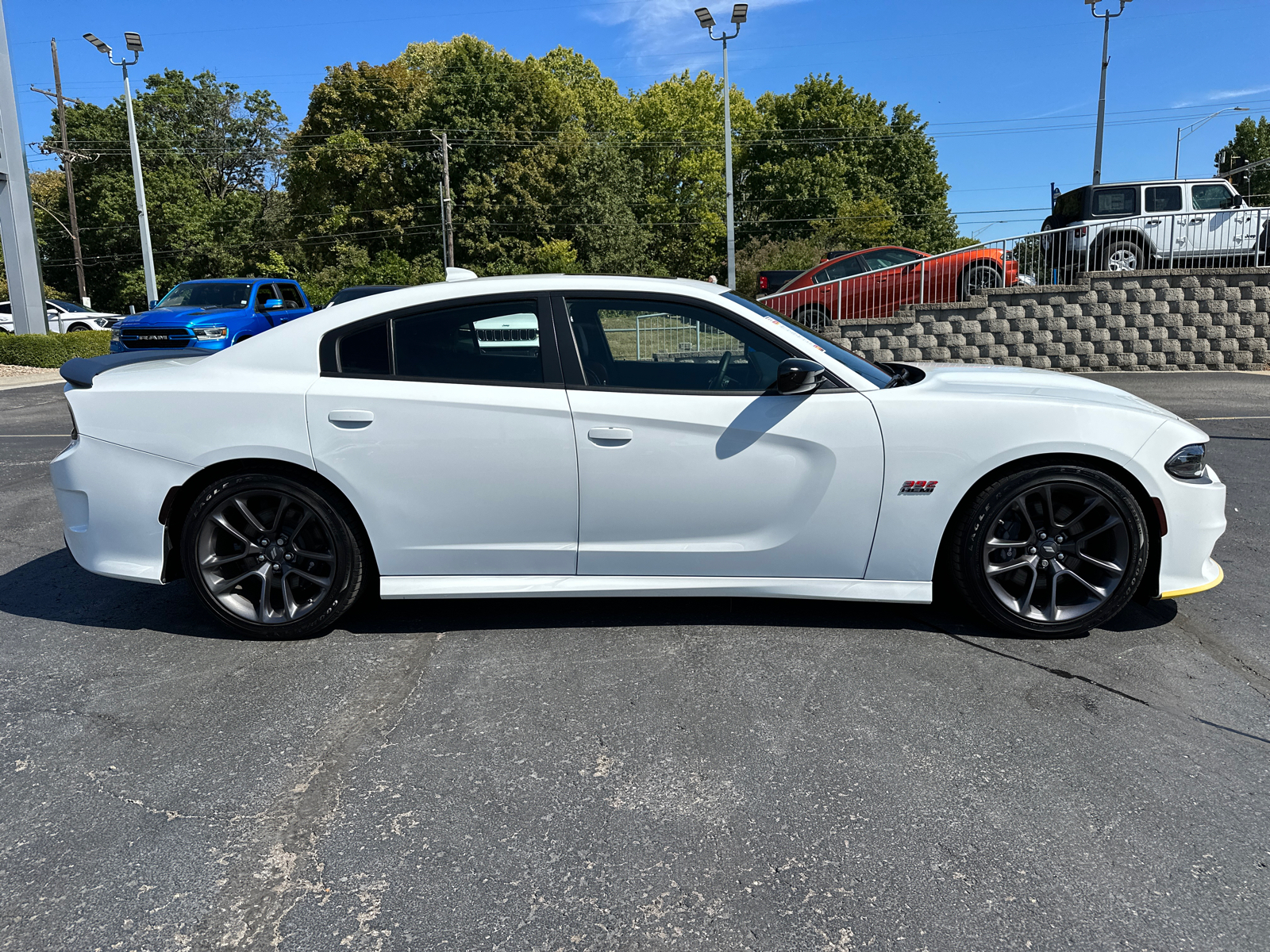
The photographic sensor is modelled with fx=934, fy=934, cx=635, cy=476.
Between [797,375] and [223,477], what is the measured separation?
246cm

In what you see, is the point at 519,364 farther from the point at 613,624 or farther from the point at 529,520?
the point at 613,624

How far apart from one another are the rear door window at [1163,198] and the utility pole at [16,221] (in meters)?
24.3

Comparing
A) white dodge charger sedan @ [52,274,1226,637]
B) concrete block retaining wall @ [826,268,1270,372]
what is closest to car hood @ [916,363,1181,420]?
white dodge charger sedan @ [52,274,1226,637]

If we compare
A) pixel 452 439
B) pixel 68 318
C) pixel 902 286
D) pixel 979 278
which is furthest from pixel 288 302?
pixel 68 318

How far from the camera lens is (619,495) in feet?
12.6

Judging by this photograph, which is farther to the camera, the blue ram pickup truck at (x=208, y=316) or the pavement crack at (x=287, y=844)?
the blue ram pickup truck at (x=208, y=316)

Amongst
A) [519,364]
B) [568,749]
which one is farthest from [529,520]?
[568,749]

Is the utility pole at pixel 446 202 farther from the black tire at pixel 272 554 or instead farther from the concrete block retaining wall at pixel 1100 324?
the black tire at pixel 272 554

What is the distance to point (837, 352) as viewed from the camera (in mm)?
4156

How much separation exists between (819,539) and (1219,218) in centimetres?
1581

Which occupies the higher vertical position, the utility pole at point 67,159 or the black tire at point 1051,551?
the utility pole at point 67,159

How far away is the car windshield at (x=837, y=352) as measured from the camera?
4.00m

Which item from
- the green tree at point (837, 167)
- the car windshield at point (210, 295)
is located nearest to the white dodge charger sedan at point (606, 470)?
the car windshield at point (210, 295)

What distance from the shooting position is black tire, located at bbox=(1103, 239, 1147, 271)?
1588cm
